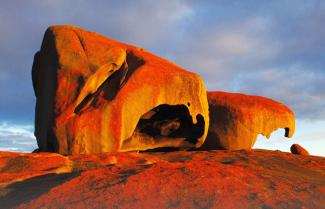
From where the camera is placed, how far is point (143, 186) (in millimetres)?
6855

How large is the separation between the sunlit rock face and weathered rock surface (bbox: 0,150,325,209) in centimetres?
239

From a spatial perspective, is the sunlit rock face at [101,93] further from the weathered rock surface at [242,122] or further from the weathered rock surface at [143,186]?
the weathered rock surface at [242,122]

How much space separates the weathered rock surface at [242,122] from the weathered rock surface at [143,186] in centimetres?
837

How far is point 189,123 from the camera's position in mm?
15492

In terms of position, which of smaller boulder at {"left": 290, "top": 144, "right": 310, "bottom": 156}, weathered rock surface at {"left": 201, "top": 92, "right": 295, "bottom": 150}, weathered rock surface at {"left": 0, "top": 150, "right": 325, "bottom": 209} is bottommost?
weathered rock surface at {"left": 0, "top": 150, "right": 325, "bottom": 209}

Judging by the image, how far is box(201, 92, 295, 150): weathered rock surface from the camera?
17859 millimetres

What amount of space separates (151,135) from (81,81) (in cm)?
462

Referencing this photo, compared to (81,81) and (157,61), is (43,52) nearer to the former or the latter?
(81,81)

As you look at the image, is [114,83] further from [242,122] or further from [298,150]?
[298,150]

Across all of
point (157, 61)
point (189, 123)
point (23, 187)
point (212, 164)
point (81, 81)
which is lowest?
point (23, 187)

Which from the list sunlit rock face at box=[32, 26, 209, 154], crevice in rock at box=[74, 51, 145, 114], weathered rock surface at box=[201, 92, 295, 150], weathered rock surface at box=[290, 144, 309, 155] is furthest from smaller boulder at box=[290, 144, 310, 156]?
Answer: crevice in rock at box=[74, 51, 145, 114]

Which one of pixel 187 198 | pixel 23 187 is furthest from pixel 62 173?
pixel 187 198

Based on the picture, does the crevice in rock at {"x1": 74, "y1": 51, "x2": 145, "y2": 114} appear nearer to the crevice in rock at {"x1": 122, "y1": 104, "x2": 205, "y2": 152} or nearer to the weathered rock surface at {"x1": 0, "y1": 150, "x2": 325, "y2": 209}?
the crevice in rock at {"x1": 122, "y1": 104, "x2": 205, "y2": 152}

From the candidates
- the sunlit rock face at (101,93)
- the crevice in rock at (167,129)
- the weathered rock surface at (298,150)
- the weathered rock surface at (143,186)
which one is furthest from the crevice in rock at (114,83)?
the weathered rock surface at (298,150)
